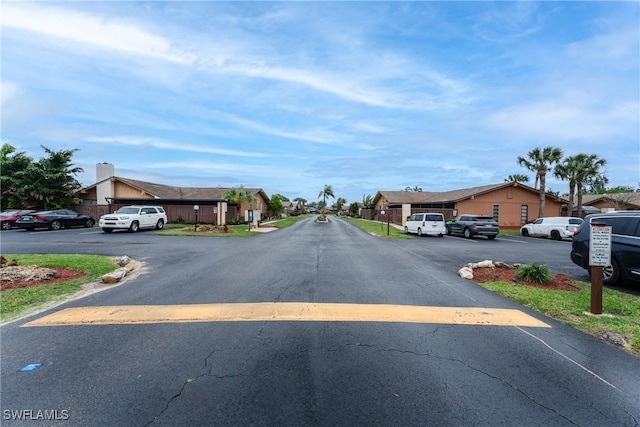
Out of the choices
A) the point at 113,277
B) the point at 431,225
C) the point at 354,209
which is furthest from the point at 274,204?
the point at 113,277

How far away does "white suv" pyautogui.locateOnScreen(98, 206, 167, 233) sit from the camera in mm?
21125

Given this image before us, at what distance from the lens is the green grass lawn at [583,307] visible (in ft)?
16.3

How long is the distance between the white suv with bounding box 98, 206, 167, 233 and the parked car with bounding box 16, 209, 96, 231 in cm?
446

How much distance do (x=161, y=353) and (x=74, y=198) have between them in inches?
1431

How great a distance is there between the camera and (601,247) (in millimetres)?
5871

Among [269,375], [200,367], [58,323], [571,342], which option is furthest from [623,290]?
[58,323]

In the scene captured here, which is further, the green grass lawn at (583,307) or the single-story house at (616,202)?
the single-story house at (616,202)

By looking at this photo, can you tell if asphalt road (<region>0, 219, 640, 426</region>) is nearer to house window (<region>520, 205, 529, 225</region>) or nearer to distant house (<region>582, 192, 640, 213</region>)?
house window (<region>520, 205, 529, 225</region>)

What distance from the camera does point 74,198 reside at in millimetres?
32625

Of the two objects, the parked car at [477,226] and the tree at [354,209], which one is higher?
the tree at [354,209]

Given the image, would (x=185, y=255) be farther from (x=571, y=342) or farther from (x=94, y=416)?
(x=571, y=342)
